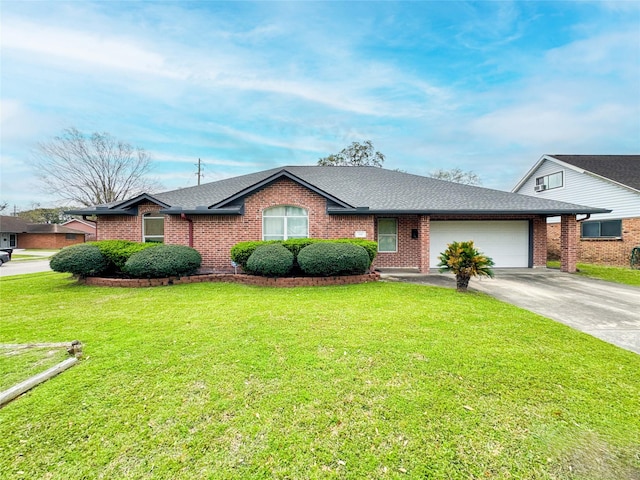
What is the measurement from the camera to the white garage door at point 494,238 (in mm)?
13234

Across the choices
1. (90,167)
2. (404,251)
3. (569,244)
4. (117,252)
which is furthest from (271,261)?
(90,167)

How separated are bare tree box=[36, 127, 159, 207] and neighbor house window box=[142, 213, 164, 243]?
73.4ft

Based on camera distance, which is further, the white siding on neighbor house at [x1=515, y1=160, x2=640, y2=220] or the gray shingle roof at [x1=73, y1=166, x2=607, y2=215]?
the white siding on neighbor house at [x1=515, y1=160, x2=640, y2=220]

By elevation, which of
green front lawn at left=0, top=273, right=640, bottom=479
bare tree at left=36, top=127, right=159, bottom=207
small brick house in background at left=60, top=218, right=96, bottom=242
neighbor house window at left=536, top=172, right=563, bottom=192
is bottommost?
green front lawn at left=0, top=273, right=640, bottom=479

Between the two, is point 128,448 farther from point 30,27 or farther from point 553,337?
point 30,27

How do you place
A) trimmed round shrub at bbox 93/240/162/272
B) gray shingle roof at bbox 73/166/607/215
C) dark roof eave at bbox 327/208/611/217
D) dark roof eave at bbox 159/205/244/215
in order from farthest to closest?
gray shingle roof at bbox 73/166/607/215
dark roof eave at bbox 327/208/611/217
dark roof eave at bbox 159/205/244/215
trimmed round shrub at bbox 93/240/162/272

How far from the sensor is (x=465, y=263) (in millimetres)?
8180

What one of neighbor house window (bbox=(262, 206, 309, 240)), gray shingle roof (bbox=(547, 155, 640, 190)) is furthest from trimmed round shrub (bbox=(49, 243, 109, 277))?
gray shingle roof (bbox=(547, 155, 640, 190))

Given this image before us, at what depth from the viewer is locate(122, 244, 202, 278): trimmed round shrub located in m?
9.45

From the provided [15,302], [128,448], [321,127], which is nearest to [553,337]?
[128,448]

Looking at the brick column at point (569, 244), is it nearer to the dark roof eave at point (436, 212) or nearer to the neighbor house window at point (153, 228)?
the dark roof eave at point (436, 212)

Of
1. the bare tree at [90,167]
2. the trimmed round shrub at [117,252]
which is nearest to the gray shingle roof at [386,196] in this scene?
the trimmed round shrub at [117,252]

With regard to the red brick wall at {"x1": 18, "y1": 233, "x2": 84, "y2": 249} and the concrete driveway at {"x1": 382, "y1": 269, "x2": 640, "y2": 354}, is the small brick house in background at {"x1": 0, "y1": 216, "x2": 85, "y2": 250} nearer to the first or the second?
the red brick wall at {"x1": 18, "y1": 233, "x2": 84, "y2": 249}

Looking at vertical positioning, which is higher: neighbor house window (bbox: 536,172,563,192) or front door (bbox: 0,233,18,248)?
neighbor house window (bbox: 536,172,563,192)
